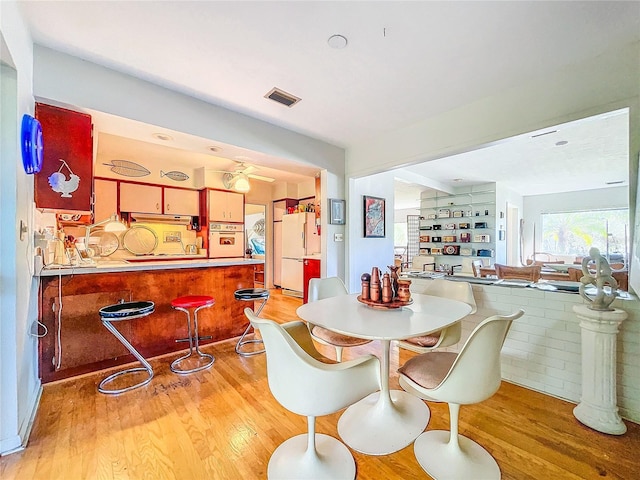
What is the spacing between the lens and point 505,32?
179cm

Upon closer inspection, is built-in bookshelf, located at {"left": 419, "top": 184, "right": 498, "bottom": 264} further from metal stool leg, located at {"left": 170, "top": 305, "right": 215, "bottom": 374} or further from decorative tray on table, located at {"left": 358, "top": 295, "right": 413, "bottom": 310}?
metal stool leg, located at {"left": 170, "top": 305, "right": 215, "bottom": 374}

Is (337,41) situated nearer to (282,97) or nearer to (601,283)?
(282,97)

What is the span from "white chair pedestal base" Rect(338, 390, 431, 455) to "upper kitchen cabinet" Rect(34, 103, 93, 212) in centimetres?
255

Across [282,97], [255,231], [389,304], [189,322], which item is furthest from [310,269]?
[255,231]

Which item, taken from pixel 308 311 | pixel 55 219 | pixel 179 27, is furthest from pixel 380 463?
pixel 55 219

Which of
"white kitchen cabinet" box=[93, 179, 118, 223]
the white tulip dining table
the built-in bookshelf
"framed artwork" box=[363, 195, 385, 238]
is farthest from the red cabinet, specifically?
the built-in bookshelf

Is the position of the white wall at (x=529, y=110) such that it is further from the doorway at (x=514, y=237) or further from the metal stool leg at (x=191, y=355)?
the doorway at (x=514, y=237)

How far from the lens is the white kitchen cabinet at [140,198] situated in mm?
4492

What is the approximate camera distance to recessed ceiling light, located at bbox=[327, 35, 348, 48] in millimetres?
1827

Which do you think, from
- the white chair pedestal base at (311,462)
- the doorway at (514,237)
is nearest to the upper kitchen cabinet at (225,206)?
the white chair pedestal base at (311,462)

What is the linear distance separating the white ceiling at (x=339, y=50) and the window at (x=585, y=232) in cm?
709

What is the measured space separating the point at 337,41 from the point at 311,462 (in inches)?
99.8

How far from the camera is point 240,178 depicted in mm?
4449

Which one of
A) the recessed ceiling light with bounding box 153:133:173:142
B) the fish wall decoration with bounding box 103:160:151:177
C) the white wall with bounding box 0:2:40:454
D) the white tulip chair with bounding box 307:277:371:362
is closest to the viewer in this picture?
the white wall with bounding box 0:2:40:454
